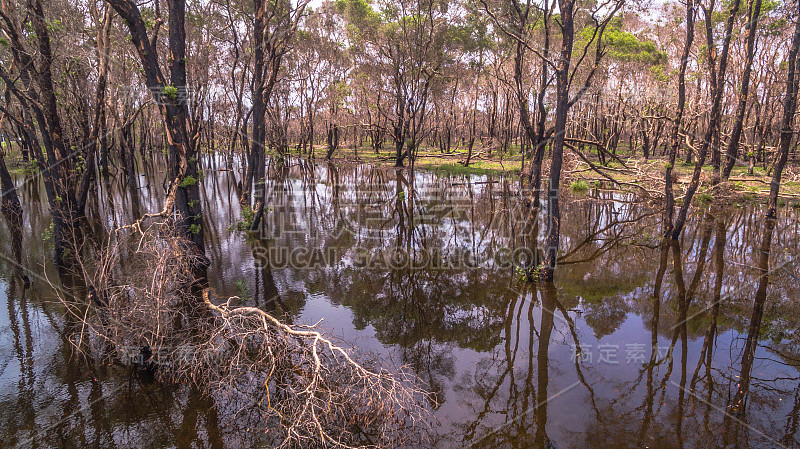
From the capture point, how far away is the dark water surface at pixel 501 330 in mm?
4469

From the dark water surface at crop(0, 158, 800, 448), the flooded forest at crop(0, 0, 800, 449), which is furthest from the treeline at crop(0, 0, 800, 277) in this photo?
the dark water surface at crop(0, 158, 800, 448)

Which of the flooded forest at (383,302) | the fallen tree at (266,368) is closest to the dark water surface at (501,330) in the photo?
the flooded forest at (383,302)

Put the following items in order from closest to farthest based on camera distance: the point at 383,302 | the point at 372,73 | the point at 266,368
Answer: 1. the point at 266,368
2. the point at 383,302
3. the point at 372,73


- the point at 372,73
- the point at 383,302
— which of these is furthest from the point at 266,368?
the point at 372,73

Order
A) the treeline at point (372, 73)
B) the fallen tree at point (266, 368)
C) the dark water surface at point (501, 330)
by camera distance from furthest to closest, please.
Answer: the treeline at point (372, 73), the dark water surface at point (501, 330), the fallen tree at point (266, 368)

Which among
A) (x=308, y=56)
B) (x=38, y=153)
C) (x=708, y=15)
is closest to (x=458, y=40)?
(x=308, y=56)

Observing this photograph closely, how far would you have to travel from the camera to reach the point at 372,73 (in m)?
31.5

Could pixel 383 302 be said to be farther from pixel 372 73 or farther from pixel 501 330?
pixel 372 73

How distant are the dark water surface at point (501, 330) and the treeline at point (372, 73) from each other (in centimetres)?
140

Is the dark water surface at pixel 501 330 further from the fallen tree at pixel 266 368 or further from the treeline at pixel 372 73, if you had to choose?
the treeline at pixel 372 73

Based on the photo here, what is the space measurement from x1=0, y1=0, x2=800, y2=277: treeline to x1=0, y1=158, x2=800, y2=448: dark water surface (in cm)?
140

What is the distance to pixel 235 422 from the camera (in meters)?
4.50

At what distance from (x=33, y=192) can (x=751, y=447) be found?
25.6 m

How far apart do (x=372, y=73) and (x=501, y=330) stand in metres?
28.2
